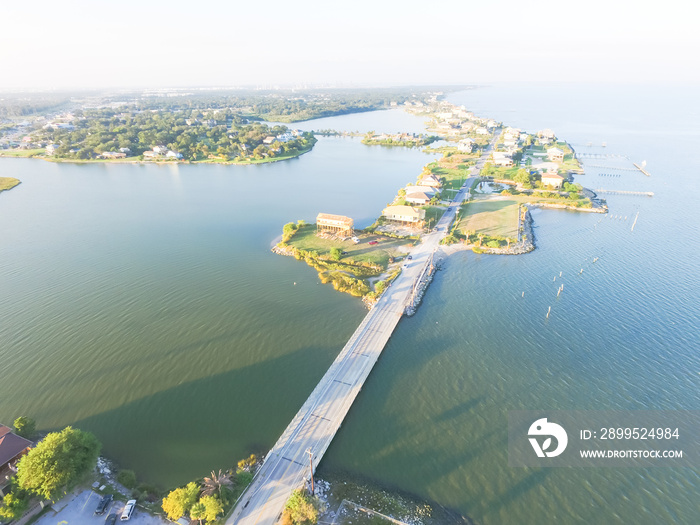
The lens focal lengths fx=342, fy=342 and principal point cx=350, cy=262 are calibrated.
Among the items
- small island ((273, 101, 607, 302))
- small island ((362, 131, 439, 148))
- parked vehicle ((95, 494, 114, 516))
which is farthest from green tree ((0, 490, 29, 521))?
small island ((362, 131, 439, 148))

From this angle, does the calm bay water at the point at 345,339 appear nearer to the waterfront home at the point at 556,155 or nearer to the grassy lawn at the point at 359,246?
the grassy lawn at the point at 359,246

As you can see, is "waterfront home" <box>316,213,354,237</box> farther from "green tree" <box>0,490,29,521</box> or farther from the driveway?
"green tree" <box>0,490,29,521</box>

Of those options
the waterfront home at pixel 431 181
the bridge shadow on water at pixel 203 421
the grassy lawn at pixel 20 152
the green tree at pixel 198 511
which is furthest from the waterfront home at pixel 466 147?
the grassy lawn at pixel 20 152

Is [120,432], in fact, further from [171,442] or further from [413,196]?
[413,196]

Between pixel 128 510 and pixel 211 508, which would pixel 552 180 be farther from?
pixel 128 510

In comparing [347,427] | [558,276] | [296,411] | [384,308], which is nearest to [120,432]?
[296,411]

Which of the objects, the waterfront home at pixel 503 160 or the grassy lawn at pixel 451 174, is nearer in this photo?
the grassy lawn at pixel 451 174
